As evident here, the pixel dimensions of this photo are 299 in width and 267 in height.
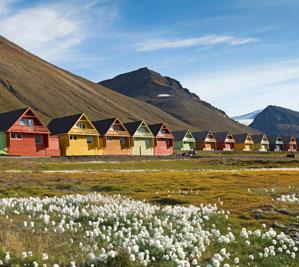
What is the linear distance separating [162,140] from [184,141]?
101 ft

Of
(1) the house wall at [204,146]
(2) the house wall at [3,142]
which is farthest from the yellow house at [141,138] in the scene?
(1) the house wall at [204,146]

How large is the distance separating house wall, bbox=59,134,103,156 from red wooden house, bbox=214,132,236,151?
78125 mm

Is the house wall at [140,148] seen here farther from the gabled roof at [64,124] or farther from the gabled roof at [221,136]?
the gabled roof at [221,136]

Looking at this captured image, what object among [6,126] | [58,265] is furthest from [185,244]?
[6,126]

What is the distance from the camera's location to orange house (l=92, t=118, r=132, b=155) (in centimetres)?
10581

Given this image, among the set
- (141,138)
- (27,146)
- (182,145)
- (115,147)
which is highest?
(141,138)

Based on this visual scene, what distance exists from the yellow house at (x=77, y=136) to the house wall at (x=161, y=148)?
23.4m

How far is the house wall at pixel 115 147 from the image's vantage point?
105713 mm

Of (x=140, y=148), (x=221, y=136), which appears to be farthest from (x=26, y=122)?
(x=221, y=136)

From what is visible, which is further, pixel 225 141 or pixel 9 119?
pixel 225 141

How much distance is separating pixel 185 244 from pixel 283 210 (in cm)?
935

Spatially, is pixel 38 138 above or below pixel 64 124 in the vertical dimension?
below

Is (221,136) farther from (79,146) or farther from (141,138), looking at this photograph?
(79,146)

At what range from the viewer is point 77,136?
326 feet
